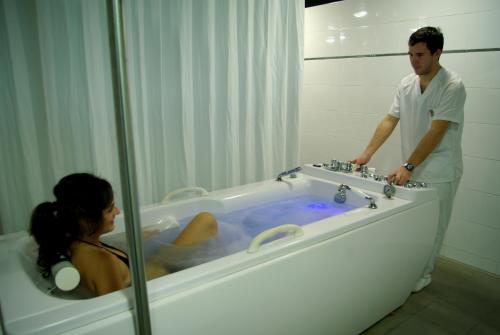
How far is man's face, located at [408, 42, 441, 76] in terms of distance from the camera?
1729 mm

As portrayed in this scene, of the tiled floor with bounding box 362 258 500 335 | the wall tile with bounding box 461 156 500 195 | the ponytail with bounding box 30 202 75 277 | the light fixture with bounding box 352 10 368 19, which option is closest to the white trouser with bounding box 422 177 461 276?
the tiled floor with bounding box 362 258 500 335

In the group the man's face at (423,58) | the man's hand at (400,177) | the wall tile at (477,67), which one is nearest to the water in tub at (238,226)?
the man's hand at (400,177)

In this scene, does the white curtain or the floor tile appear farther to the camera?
the floor tile

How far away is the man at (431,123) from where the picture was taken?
5.73ft

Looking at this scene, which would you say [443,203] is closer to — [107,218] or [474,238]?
[474,238]

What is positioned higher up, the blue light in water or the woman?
the woman

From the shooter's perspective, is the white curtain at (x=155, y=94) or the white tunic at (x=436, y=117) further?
the white tunic at (x=436, y=117)

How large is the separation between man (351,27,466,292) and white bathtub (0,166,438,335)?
8.4 inches

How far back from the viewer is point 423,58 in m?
1.75

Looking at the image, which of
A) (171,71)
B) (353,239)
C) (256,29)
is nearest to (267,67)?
(256,29)

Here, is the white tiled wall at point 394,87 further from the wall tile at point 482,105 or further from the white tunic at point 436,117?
the white tunic at point 436,117

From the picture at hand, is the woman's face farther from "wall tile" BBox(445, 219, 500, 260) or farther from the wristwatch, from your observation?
"wall tile" BBox(445, 219, 500, 260)

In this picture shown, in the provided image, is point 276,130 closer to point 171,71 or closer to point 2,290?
point 171,71

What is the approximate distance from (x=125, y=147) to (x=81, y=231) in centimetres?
58
